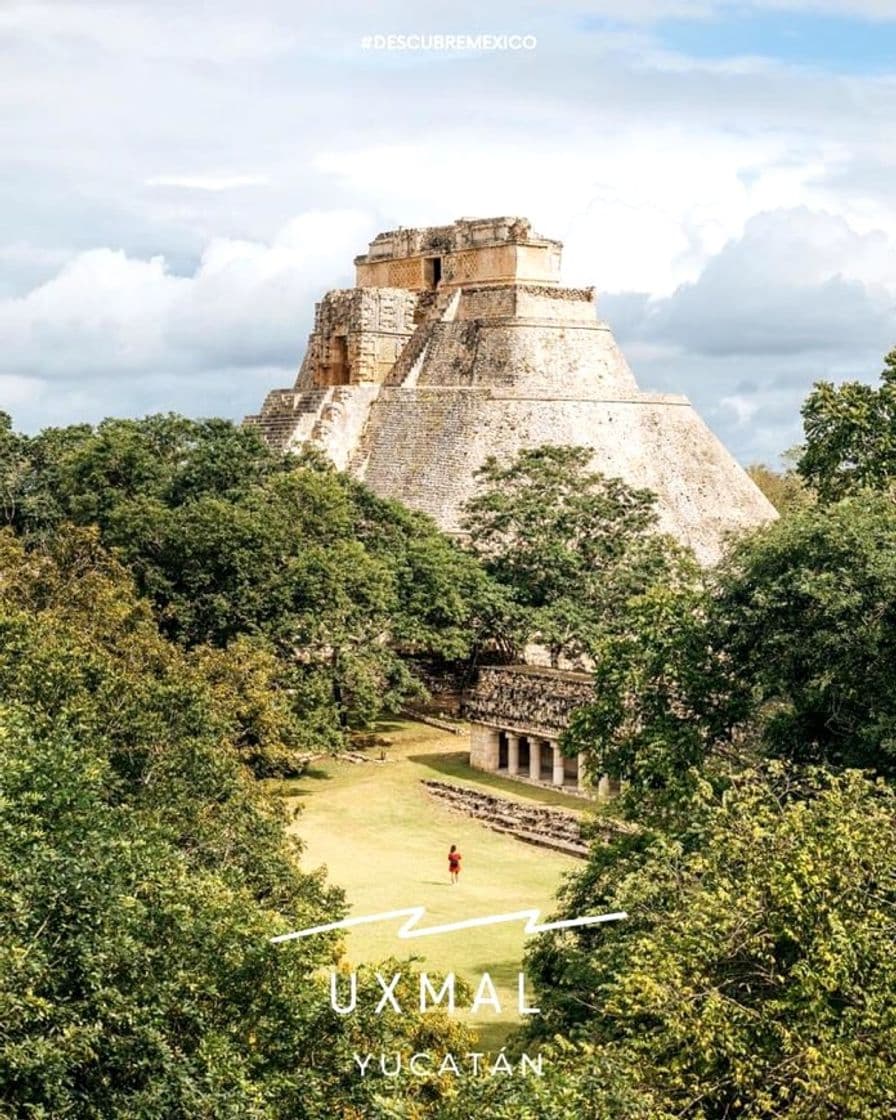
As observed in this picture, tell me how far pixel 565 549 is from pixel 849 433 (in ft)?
45.7

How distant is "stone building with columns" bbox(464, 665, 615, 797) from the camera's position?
113 ft

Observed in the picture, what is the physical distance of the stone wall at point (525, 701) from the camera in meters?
34.6

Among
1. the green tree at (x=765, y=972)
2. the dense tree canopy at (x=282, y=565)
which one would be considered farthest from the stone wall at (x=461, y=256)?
the green tree at (x=765, y=972)

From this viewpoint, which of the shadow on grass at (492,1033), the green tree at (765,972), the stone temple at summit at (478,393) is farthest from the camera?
the stone temple at summit at (478,393)

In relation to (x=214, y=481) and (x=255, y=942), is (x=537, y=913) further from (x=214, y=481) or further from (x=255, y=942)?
(x=214, y=481)

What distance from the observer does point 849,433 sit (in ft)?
91.5

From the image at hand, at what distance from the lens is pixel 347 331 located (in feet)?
180

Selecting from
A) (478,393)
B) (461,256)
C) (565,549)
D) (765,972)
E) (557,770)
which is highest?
(461,256)

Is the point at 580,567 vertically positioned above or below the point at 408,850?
above

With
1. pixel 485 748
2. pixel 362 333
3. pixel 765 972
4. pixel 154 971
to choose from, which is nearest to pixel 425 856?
pixel 485 748

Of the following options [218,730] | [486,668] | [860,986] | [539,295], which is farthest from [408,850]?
[539,295]

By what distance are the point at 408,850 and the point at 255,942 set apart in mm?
15087

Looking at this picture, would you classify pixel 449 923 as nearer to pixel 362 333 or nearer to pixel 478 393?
pixel 478 393

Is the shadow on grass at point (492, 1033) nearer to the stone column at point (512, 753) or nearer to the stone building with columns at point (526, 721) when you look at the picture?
the stone building with columns at point (526, 721)
